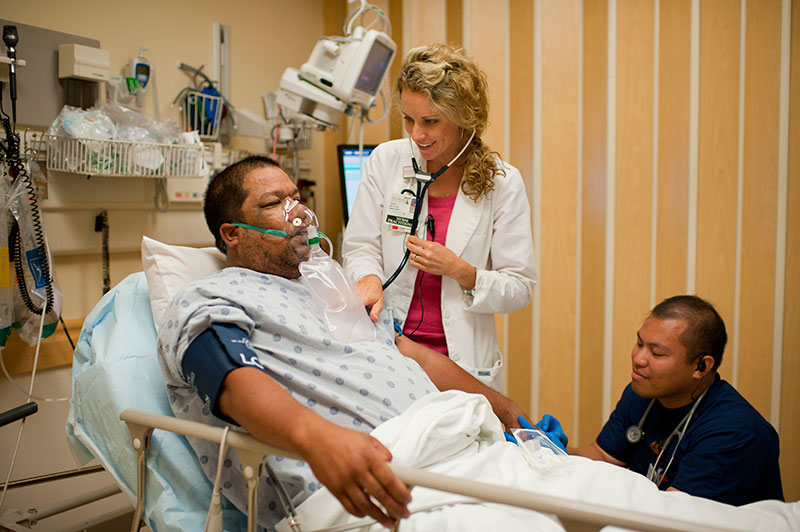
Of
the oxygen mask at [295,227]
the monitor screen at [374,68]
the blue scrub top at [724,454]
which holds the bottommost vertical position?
the blue scrub top at [724,454]

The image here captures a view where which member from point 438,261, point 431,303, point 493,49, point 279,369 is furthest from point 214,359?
point 493,49

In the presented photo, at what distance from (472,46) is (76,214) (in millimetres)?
1897

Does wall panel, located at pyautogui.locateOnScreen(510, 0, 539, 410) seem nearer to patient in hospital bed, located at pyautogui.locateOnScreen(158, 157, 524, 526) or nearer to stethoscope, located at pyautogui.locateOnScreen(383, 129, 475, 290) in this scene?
stethoscope, located at pyautogui.locateOnScreen(383, 129, 475, 290)

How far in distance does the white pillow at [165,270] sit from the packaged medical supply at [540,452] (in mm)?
920

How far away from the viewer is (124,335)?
5.04 ft

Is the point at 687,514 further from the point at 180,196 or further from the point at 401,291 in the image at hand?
the point at 180,196

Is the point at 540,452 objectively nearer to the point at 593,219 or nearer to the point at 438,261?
the point at 438,261

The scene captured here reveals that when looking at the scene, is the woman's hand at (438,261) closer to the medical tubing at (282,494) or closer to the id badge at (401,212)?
the id badge at (401,212)

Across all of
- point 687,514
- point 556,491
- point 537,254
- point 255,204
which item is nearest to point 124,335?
point 255,204

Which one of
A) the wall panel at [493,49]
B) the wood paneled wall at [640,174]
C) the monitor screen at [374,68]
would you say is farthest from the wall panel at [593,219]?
Result: the monitor screen at [374,68]

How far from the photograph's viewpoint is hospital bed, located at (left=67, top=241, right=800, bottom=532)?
2.81 ft

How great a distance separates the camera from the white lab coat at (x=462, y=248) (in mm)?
1853

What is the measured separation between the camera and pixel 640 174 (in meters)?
2.61

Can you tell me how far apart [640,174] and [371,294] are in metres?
1.54
